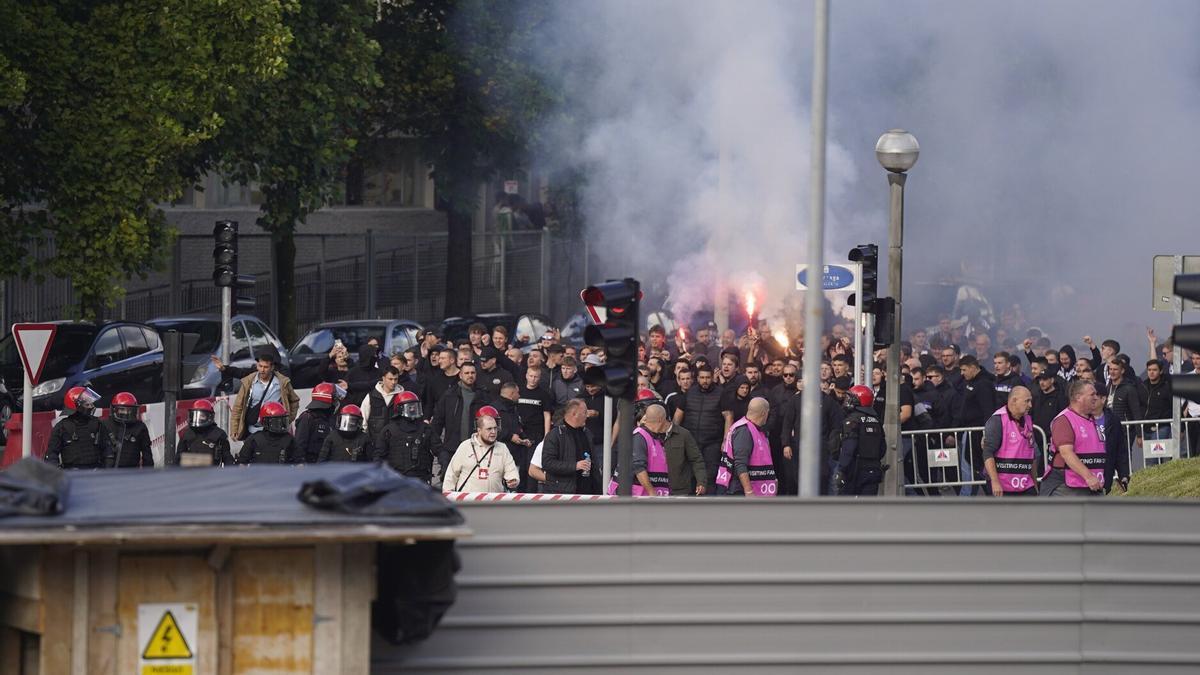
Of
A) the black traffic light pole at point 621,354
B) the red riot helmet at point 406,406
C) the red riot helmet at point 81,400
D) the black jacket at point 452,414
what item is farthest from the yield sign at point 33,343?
the black traffic light pole at point 621,354

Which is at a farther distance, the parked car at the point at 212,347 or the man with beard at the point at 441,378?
the parked car at the point at 212,347

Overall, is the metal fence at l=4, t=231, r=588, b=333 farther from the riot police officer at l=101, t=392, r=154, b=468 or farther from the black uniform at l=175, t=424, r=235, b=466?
the black uniform at l=175, t=424, r=235, b=466

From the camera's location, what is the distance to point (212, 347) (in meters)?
24.4

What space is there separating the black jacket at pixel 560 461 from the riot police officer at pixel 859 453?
253cm

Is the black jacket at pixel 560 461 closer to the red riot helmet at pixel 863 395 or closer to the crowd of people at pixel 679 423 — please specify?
the crowd of people at pixel 679 423

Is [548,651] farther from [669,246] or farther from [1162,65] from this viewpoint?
[1162,65]

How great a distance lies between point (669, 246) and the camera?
3484 cm

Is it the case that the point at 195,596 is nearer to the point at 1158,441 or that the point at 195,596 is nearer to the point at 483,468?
the point at 483,468

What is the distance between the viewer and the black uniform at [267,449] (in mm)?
14633

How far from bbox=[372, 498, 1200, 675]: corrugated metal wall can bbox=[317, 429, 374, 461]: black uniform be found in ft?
24.9

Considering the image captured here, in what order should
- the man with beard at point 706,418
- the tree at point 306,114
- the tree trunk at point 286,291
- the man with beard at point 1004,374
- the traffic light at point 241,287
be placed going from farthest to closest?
1. the tree trunk at point 286,291
2. the tree at point 306,114
3. the traffic light at point 241,287
4. the man with beard at point 1004,374
5. the man with beard at point 706,418

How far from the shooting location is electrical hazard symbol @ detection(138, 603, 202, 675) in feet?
21.4

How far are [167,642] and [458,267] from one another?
101 ft

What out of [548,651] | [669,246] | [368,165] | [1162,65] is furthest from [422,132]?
[548,651]
